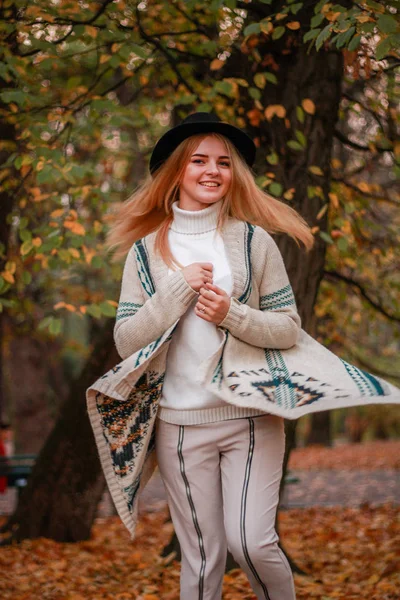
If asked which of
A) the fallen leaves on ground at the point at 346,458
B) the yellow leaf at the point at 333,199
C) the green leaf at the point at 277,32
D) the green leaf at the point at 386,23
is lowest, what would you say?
the fallen leaves on ground at the point at 346,458

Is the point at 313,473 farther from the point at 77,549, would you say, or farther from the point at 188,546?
the point at 188,546

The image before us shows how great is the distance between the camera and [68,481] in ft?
18.6

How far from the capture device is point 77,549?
5.55 metres

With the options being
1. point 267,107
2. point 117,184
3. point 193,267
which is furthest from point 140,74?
point 117,184

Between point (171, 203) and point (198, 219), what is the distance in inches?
11.2

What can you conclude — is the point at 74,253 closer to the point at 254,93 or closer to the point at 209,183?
the point at 254,93

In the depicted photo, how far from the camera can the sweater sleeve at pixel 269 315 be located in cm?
288

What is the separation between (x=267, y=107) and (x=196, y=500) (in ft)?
8.53

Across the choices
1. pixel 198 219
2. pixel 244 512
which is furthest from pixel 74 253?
pixel 244 512

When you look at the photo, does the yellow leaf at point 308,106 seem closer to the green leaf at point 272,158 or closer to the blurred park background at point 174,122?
the blurred park background at point 174,122

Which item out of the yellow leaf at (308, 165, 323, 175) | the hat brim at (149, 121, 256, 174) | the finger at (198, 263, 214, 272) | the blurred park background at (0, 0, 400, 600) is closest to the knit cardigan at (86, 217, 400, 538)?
the finger at (198, 263, 214, 272)

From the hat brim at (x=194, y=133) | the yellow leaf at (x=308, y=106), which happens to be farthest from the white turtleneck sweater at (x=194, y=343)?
the yellow leaf at (x=308, y=106)

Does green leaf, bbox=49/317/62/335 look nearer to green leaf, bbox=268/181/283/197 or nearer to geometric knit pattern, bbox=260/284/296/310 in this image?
green leaf, bbox=268/181/283/197

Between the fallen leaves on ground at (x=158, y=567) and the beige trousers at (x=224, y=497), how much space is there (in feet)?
4.21
